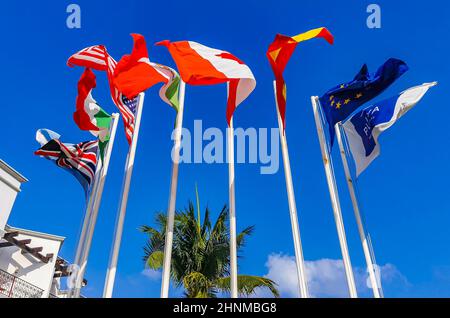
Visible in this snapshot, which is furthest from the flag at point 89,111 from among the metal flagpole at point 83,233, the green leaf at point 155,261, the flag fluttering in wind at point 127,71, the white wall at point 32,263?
the white wall at point 32,263

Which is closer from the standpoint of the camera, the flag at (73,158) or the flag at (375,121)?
the flag at (375,121)

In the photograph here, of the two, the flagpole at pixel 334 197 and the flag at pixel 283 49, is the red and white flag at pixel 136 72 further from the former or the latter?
the flagpole at pixel 334 197

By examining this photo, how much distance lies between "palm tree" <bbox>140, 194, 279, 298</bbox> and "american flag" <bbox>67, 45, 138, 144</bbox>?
432 centimetres

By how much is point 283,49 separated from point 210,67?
250cm

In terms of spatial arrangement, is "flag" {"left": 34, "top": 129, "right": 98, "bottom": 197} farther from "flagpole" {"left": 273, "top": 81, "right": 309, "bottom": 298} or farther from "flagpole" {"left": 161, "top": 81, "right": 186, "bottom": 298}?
"flagpole" {"left": 273, "top": 81, "right": 309, "bottom": 298}

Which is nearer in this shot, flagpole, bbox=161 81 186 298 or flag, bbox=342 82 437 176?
flagpole, bbox=161 81 186 298

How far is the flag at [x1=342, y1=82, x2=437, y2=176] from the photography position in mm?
11133

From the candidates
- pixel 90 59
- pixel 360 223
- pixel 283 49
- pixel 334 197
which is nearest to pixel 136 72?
pixel 90 59

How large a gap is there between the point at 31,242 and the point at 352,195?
21501mm

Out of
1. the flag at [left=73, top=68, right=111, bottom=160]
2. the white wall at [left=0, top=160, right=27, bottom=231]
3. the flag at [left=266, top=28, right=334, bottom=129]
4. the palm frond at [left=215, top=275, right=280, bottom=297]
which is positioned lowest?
the palm frond at [left=215, top=275, right=280, bottom=297]

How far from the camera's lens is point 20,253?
2359 cm

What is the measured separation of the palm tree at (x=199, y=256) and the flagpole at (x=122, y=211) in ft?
12.3

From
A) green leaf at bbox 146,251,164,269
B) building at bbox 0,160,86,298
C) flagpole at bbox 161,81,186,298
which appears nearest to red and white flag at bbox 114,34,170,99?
flagpole at bbox 161,81,186,298

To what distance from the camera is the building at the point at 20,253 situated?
2103 cm
